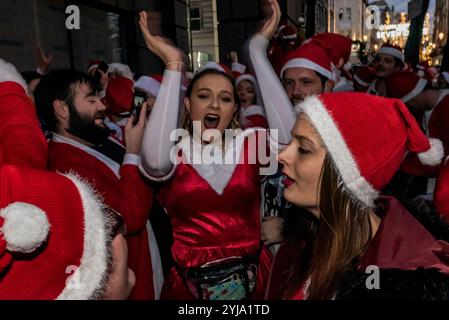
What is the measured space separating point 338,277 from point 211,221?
41.9 inches

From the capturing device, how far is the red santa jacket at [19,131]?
5.08 feet

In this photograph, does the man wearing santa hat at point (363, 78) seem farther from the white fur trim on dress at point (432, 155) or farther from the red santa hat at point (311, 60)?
the white fur trim on dress at point (432, 155)

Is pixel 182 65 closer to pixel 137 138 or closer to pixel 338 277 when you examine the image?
pixel 137 138

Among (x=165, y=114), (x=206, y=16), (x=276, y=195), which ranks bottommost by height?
(x=276, y=195)

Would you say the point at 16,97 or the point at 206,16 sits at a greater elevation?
the point at 206,16

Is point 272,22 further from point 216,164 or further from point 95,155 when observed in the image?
point 95,155

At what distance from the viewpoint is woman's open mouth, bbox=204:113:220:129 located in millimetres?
2510

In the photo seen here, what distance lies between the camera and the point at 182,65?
219 centimetres

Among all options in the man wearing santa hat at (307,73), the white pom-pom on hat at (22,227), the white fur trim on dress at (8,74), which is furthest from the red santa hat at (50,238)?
the man wearing santa hat at (307,73)

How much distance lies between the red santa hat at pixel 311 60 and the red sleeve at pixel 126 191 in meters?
1.66

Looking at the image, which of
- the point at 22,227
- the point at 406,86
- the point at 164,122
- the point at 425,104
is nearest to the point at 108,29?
the point at 406,86

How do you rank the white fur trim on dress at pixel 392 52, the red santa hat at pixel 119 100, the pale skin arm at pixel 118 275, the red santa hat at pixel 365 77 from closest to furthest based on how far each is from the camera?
the pale skin arm at pixel 118 275, the red santa hat at pixel 119 100, the white fur trim on dress at pixel 392 52, the red santa hat at pixel 365 77

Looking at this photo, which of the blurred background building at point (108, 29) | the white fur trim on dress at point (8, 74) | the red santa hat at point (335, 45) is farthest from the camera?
the blurred background building at point (108, 29)
